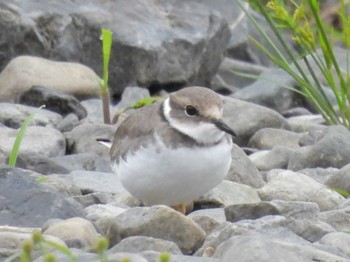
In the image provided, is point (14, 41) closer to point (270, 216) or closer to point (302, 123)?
point (302, 123)

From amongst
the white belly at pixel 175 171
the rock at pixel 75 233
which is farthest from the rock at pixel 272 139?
the rock at pixel 75 233

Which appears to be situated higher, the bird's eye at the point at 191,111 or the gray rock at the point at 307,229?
the gray rock at the point at 307,229

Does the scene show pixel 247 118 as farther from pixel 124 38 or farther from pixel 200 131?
pixel 200 131

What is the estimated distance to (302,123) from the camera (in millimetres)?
9219

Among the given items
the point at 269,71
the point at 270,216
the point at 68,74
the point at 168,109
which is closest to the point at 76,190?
the point at 168,109

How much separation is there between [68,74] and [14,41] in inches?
23.3

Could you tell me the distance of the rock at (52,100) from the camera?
884cm

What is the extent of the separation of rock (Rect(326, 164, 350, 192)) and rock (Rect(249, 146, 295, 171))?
3.00ft

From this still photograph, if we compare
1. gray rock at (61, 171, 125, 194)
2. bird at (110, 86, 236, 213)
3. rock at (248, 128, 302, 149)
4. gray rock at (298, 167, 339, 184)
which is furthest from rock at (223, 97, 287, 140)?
bird at (110, 86, 236, 213)

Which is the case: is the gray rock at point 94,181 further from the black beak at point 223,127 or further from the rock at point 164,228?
the rock at point 164,228

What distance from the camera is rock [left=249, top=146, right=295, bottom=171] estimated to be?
7.74 meters

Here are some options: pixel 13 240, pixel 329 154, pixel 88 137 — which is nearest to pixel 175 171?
pixel 13 240

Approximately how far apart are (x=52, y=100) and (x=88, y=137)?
98cm

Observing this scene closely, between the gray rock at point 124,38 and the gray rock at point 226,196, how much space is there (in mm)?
3041
